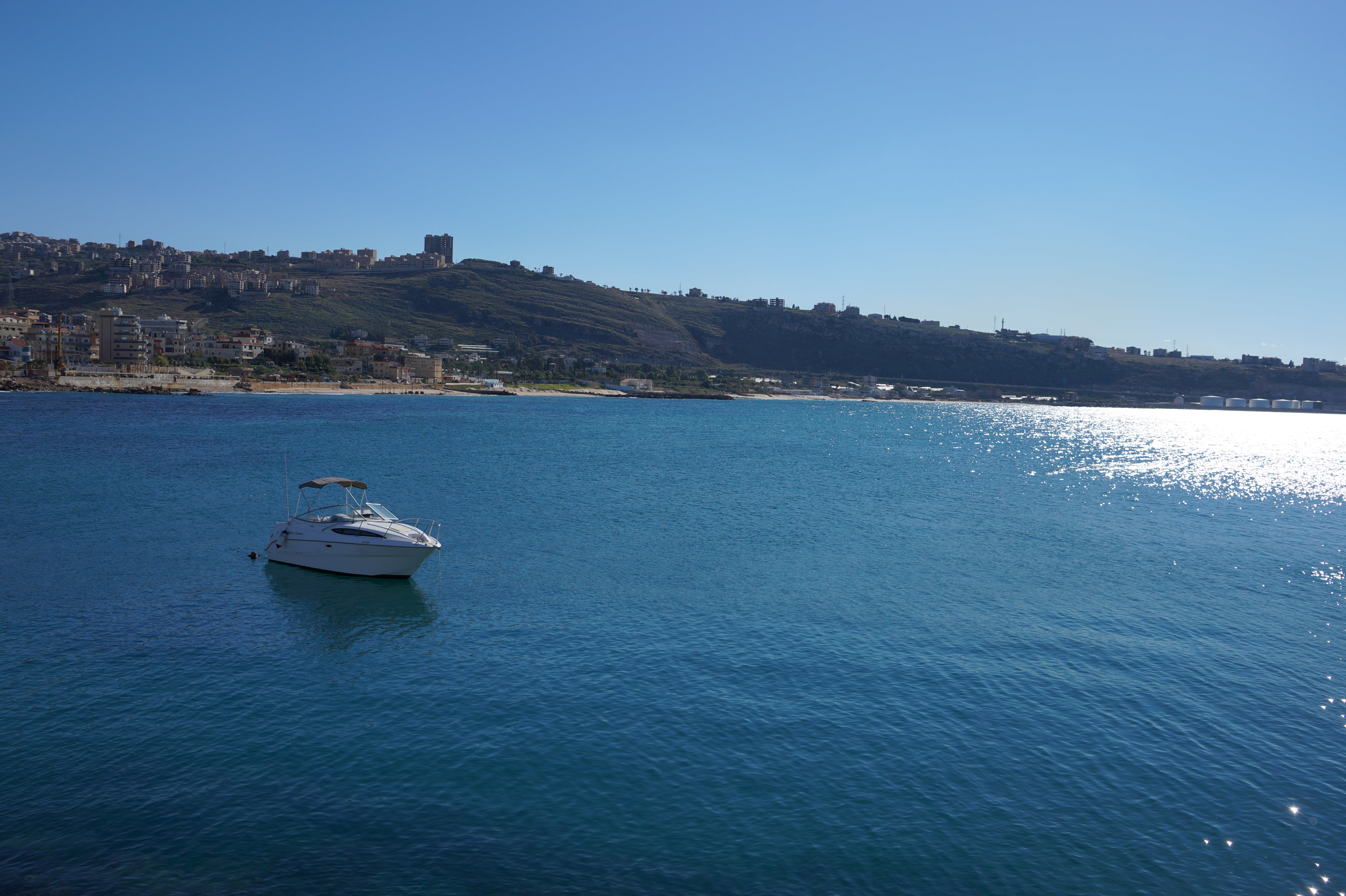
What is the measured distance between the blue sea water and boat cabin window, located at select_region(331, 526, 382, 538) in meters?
1.59

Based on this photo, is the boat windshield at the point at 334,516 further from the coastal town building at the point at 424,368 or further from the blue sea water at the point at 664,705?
the coastal town building at the point at 424,368

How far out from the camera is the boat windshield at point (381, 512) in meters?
30.4

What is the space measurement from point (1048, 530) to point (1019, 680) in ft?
80.4

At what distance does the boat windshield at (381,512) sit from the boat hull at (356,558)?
1.75 meters

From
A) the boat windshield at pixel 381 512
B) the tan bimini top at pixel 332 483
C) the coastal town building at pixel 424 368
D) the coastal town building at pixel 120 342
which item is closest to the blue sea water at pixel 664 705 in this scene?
the boat windshield at pixel 381 512

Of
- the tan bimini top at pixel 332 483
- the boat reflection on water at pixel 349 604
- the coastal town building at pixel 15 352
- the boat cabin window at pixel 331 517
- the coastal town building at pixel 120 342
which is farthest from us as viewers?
the coastal town building at pixel 120 342

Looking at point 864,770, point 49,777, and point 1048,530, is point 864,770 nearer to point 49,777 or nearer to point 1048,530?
point 49,777

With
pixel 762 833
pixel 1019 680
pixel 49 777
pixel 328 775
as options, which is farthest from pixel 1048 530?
pixel 49 777

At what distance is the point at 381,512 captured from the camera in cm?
3080

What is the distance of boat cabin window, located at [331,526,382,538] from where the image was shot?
28.7 metres

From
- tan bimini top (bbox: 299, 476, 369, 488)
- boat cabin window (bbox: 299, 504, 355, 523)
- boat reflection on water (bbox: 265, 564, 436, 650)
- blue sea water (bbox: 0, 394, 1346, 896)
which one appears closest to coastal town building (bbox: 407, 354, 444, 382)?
blue sea water (bbox: 0, 394, 1346, 896)

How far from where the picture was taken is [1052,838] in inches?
566

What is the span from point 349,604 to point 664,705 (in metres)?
12.5

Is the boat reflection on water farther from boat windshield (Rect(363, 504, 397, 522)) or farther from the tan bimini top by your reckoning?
the tan bimini top
